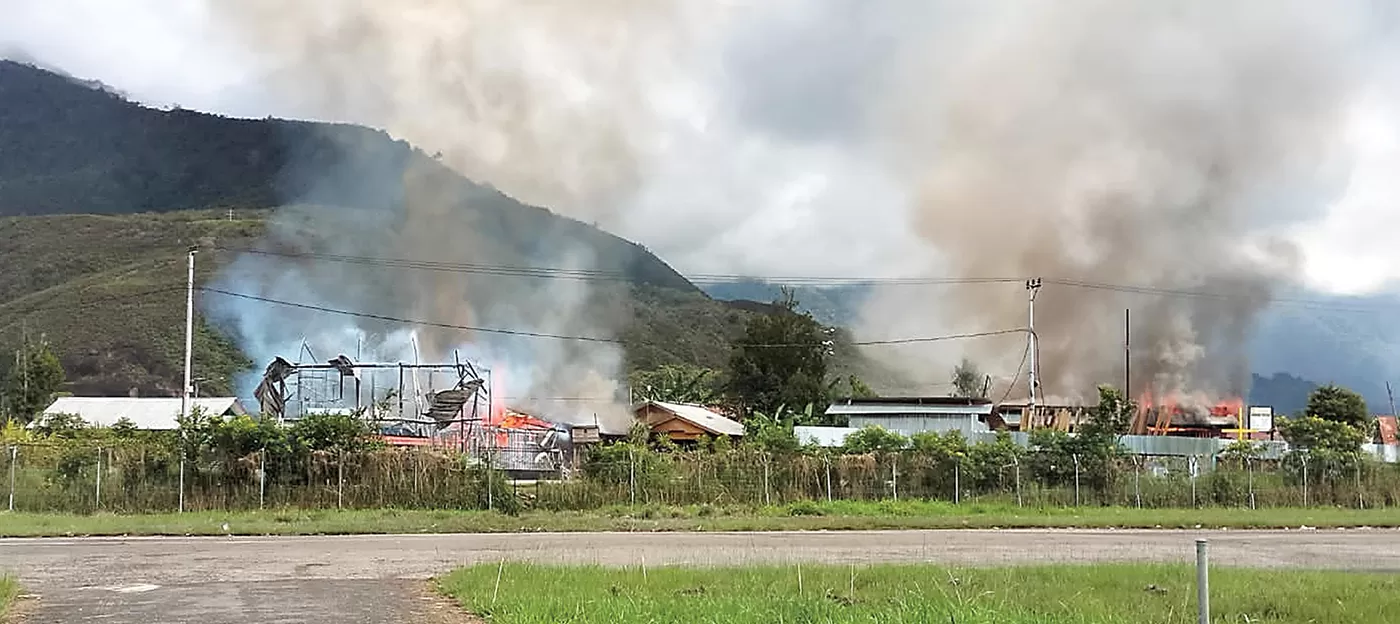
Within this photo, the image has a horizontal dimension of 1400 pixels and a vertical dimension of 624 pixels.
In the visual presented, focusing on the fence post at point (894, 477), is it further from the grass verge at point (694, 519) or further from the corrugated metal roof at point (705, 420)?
the corrugated metal roof at point (705, 420)

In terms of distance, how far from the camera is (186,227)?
121 m

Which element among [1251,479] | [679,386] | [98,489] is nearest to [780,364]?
[679,386]

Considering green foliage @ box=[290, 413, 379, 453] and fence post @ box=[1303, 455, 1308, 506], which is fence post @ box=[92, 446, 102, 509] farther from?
fence post @ box=[1303, 455, 1308, 506]

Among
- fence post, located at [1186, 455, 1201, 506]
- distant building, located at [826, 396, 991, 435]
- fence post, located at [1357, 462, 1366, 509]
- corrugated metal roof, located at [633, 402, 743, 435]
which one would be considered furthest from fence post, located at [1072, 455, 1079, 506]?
corrugated metal roof, located at [633, 402, 743, 435]

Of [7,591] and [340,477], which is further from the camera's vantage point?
[340,477]

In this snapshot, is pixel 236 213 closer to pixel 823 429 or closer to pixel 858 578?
pixel 823 429

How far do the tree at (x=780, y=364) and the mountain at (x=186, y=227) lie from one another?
20.9m

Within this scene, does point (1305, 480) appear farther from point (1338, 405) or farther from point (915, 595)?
point (1338, 405)

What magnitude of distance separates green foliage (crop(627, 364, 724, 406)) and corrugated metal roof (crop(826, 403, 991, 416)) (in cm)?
2230

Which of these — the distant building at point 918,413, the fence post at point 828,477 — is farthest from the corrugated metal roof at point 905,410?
the fence post at point 828,477

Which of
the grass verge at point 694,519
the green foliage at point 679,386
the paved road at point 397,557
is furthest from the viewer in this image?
the green foliage at point 679,386

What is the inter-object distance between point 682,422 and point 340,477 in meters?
30.2

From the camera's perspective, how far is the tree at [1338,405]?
217ft

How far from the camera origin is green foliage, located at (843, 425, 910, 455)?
116 feet
